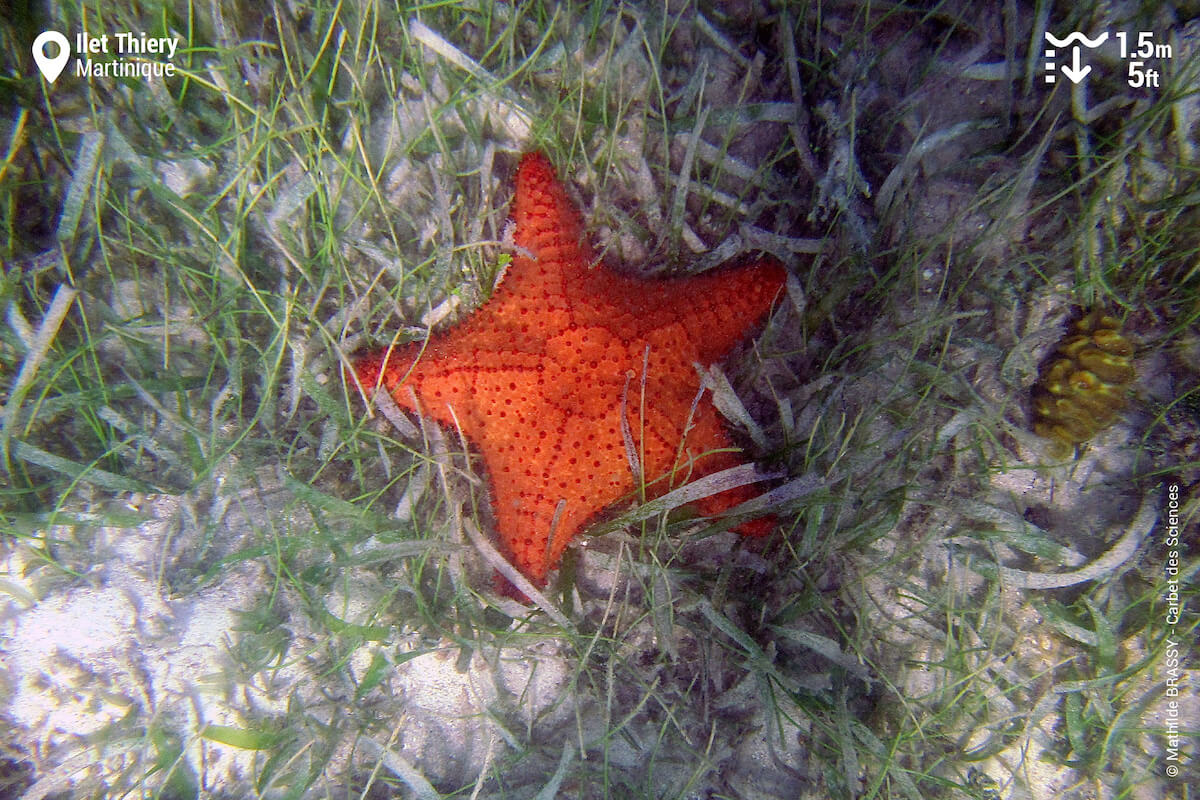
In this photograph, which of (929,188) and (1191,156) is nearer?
(1191,156)

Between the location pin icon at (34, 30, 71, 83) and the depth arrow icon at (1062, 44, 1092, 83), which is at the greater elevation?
the location pin icon at (34, 30, 71, 83)

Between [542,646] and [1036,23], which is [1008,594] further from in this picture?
[1036,23]

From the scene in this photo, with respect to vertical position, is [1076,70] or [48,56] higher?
[48,56]

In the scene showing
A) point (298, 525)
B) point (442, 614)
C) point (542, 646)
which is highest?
point (298, 525)

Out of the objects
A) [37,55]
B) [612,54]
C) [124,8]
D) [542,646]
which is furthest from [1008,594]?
[37,55]

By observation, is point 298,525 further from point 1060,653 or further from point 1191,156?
point 1191,156

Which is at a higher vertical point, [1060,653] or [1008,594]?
[1008,594]

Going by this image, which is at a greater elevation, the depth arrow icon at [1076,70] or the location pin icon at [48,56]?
the location pin icon at [48,56]
